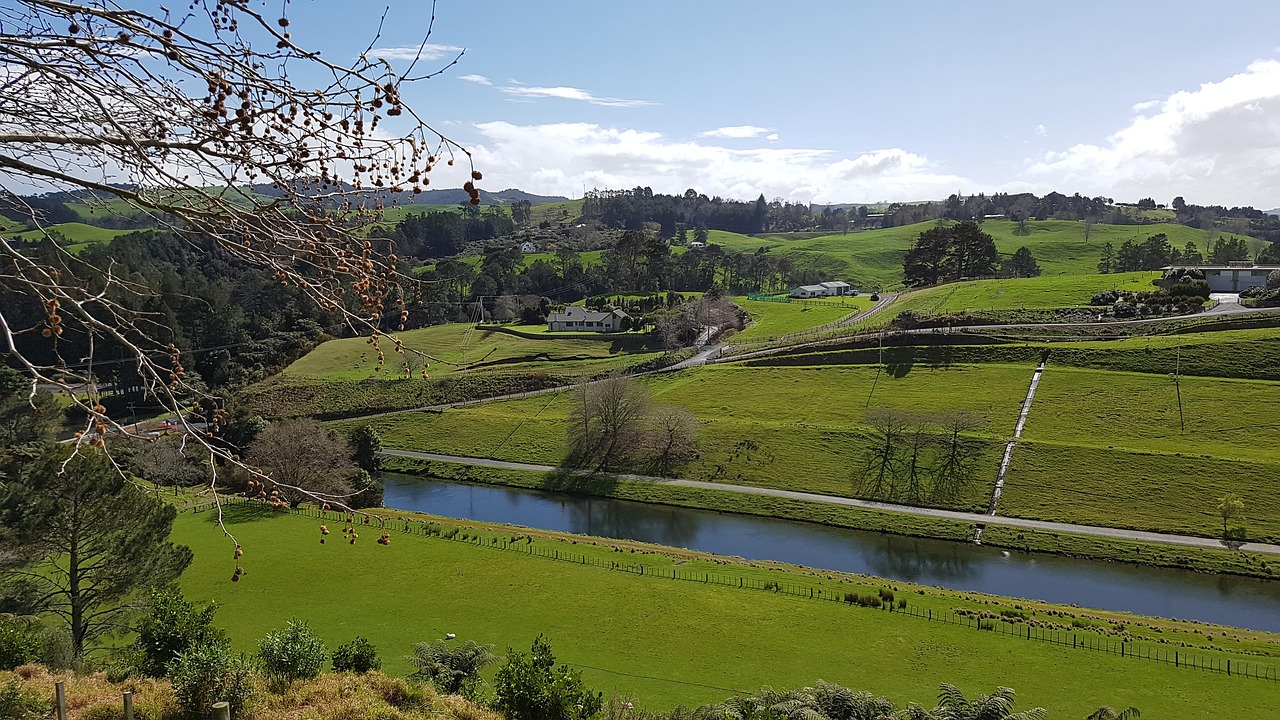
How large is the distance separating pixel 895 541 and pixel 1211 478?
57.3ft

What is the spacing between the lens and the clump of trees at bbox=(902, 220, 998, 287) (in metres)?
98.9

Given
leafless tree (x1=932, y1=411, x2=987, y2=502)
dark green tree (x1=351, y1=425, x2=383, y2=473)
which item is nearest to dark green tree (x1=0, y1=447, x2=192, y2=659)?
dark green tree (x1=351, y1=425, x2=383, y2=473)

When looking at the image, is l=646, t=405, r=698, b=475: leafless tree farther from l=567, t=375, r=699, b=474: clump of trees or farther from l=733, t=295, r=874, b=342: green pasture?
l=733, t=295, r=874, b=342: green pasture

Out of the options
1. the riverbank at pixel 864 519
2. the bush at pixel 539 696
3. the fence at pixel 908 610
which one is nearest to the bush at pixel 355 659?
the bush at pixel 539 696

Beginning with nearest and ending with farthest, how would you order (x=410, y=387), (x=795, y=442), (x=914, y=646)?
(x=914, y=646) < (x=795, y=442) < (x=410, y=387)

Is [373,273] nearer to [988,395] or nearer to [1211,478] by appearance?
[1211,478]

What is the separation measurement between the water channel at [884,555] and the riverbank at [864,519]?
0.51 metres

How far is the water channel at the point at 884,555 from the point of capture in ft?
109

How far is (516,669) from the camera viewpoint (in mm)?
15023

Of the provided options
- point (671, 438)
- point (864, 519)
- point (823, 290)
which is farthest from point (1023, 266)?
point (864, 519)

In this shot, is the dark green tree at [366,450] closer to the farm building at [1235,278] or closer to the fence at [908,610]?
the fence at [908,610]

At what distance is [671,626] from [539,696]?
13.9 m

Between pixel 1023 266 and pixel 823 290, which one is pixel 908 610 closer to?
pixel 823 290

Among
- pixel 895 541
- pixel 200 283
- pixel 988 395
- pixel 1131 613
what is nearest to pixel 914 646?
pixel 1131 613
